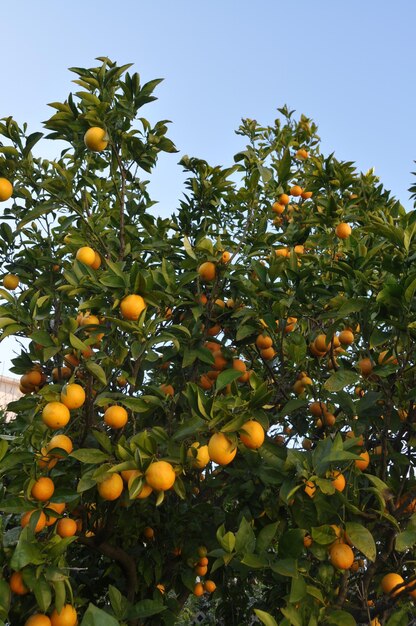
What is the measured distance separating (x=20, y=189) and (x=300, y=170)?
2720 millimetres

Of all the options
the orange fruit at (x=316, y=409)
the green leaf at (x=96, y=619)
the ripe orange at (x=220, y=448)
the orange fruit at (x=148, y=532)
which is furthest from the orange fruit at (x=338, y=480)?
the orange fruit at (x=148, y=532)

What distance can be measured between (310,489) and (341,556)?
0.23 m

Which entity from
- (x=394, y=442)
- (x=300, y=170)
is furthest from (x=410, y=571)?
(x=300, y=170)

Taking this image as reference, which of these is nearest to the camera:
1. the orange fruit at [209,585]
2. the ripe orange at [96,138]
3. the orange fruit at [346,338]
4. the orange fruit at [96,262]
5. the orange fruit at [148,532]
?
the ripe orange at [96,138]

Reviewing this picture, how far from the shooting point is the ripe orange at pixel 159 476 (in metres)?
1.69

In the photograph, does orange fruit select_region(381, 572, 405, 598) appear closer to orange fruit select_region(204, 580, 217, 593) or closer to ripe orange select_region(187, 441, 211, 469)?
ripe orange select_region(187, 441, 211, 469)

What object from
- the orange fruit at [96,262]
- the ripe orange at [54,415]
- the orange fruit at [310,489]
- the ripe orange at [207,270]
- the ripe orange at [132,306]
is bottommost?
the orange fruit at [310,489]

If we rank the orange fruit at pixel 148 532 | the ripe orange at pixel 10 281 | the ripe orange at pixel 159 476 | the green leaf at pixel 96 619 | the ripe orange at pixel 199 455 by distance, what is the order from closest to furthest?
the green leaf at pixel 96 619 < the ripe orange at pixel 159 476 < the ripe orange at pixel 199 455 < the orange fruit at pixel 148 532 < the ripe orange at pixel 10 281

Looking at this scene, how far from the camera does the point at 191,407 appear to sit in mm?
1833

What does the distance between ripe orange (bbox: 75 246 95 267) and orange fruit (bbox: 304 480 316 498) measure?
47.1 inches

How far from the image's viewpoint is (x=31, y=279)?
281cm

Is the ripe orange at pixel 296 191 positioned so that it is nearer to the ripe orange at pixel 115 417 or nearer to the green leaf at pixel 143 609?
the ripe orange at pixel 115 417

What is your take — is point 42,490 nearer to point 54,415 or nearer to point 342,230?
point 54,415

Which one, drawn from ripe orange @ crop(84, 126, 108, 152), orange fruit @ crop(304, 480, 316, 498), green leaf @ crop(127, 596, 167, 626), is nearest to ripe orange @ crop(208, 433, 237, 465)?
orange fruit @ crop(304, 480, 316, 498)
